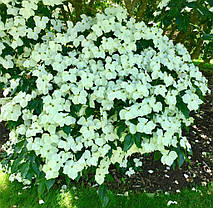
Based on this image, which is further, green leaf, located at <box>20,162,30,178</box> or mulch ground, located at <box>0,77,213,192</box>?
mulch ground, located at <box>0,77,213,192</box>

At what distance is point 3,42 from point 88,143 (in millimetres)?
829

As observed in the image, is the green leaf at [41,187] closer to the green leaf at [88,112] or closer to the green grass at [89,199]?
the green leaf at [88,112]

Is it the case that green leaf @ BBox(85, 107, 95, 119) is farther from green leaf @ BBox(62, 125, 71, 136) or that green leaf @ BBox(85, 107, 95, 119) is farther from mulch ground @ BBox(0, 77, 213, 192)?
mulch ground @ BBox(0, 77, 213, 192)

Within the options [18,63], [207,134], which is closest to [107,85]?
[18,63]

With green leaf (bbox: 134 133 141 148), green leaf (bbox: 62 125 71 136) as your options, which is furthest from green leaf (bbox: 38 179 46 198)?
green leaf (bbox: 134 133 141 148)

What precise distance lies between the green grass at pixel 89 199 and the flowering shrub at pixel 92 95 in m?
0.63

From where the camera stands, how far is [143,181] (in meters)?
2.48

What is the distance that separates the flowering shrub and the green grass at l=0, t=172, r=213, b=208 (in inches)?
24.7

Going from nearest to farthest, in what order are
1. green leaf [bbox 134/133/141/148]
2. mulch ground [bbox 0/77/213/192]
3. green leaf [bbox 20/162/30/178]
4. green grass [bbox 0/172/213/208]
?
green leaf [bbox 134/133/141/148], green leaf [bbox 20/162/30/178], green grass [bbox 0/172/213/208], mulch ground [bbox 0/77/213/192]

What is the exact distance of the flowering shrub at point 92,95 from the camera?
4.87 feet

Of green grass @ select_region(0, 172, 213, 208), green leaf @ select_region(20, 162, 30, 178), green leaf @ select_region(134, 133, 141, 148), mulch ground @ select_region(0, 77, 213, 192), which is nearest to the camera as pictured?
green leaf @ select_region(134, 133, 141, 148)

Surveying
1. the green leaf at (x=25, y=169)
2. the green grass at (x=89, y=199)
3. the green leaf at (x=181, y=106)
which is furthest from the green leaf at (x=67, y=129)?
the green grass at (x=89, y=199)

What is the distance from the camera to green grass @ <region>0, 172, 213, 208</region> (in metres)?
2.22

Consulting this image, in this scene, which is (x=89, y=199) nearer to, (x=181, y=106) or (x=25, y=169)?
(x=25, y=169)
